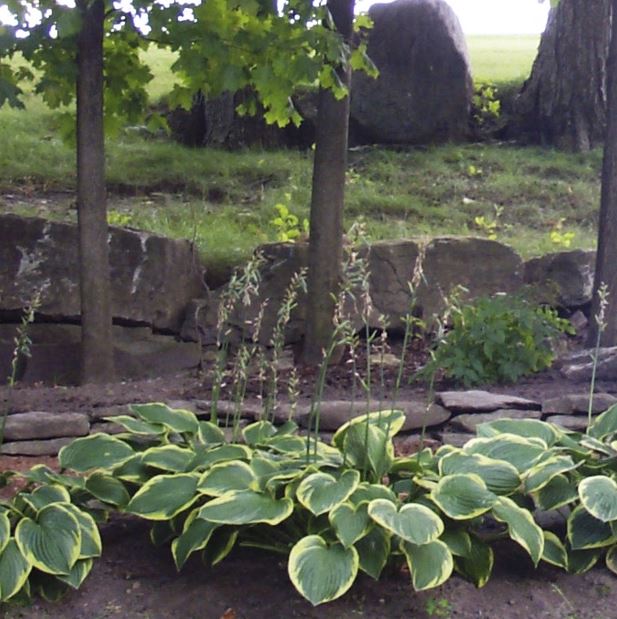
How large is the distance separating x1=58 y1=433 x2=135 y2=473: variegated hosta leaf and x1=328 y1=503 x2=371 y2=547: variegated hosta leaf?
1.00 metres

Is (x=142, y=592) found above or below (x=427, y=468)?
below

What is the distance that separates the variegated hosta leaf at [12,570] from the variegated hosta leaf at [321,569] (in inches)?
36.6

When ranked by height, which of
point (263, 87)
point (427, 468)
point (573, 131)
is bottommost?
point (427, 468)

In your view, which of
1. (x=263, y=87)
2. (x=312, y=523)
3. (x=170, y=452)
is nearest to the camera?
(x=312, y=523)

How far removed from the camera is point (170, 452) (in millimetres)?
4418

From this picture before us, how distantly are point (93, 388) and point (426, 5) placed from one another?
6471 mm

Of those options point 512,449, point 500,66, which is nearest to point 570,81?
point 500,66

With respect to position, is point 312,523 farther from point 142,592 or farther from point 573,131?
point 573,131

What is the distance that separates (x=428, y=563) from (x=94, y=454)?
1.45 metres

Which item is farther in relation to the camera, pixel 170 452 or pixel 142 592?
pixel 170 452

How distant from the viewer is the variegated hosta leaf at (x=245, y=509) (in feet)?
12.8

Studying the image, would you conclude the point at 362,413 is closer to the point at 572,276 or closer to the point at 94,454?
the point at 94,454

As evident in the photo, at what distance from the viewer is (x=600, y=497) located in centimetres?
402

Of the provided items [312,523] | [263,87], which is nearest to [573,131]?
[263,87]
